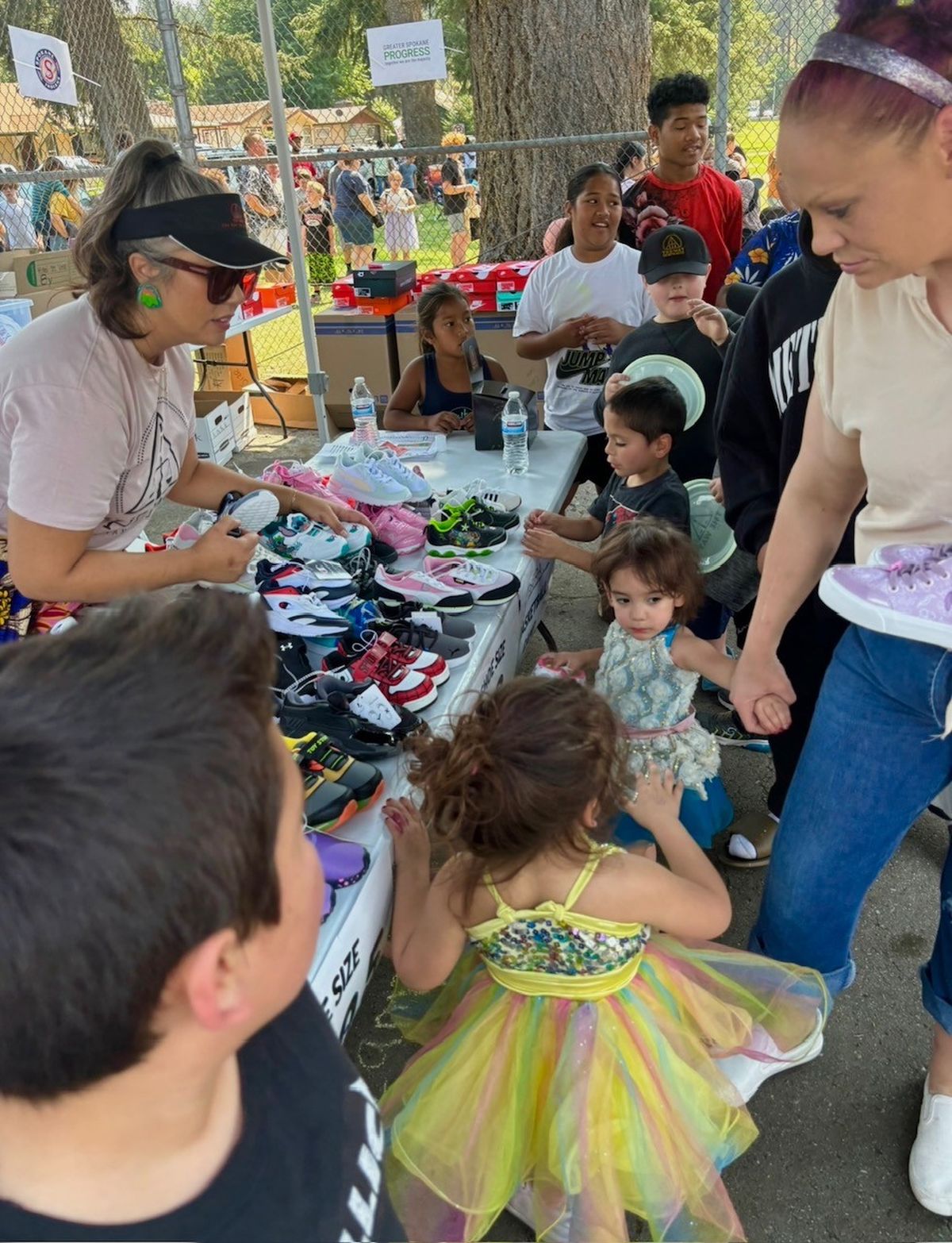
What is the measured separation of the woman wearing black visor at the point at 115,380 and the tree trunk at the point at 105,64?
867 cm

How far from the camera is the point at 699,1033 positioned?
1658 millimetres

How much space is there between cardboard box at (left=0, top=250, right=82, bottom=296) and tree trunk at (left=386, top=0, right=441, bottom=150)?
41.1 feet

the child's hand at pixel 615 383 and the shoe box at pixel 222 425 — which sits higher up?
the child's hand at pixel 615 383

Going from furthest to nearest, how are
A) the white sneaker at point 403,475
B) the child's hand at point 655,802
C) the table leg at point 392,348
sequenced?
the table leg at point 392,348 → the white sneaker at point 403,475 → the child's hand at point 655,802

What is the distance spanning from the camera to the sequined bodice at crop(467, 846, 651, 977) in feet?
4.87

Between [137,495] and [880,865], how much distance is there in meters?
1.70

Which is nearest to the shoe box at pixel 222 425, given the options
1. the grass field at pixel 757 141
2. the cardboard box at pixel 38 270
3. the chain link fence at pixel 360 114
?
the chain link fence at pixel 360 114

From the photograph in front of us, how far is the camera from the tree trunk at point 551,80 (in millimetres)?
5711

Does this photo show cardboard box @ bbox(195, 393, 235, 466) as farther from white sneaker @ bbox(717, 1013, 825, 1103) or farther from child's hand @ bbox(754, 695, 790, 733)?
white sneaker @ bbox(717, 1013, 825, 1103)

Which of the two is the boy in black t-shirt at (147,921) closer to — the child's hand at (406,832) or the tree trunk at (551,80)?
the child's hand at (406,832)

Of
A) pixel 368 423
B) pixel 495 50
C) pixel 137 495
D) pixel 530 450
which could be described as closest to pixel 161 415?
pixel 137 495

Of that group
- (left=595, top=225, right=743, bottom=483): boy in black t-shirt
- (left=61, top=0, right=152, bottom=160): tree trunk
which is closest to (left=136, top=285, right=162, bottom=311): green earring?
(left=595, top=225, right=743, bottom=483): boy in black t-shirt

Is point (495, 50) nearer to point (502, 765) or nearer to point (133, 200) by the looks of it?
point (133, 200)

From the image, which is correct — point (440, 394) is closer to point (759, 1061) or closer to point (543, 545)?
point (543, 545)
